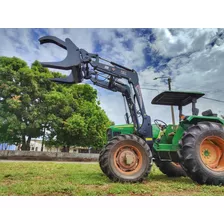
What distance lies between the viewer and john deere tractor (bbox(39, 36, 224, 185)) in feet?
14.5

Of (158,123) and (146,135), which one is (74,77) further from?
(158,123)

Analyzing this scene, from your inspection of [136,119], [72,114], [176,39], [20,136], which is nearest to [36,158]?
[20,136]

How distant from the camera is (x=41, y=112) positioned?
15.1 meters

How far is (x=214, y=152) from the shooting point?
4.85 m

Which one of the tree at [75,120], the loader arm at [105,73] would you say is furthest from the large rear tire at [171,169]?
the tree at [75,120]

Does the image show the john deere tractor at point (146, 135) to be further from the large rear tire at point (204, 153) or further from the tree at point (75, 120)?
the tree at point (75, 120)

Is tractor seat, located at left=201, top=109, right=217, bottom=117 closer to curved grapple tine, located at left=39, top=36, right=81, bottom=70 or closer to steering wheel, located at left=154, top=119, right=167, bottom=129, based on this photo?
steering wheel, located at left=154, top=119, right=167, bottom=129

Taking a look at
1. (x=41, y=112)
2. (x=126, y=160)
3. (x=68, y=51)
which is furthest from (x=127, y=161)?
(x=41, y=112)

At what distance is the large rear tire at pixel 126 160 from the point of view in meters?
4.40

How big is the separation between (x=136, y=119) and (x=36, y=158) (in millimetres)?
10388

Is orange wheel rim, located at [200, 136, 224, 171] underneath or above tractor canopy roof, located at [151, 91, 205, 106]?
underneath

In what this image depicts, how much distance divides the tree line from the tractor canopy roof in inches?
375

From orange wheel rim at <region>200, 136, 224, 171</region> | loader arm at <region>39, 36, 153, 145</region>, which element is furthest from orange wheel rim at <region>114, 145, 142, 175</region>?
orange wheel rim at <region>200, 136, 224, 171</region>

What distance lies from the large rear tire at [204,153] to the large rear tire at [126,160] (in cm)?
82
